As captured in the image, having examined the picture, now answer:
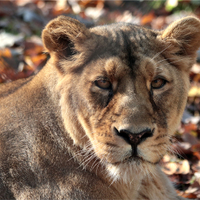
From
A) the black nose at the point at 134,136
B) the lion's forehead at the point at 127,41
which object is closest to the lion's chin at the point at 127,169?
the black nose at the point at 134,136

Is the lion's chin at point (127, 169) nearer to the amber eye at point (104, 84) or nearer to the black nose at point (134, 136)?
the black nose at point (134, 136)

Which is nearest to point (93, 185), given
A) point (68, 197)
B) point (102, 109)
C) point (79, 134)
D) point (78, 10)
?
point (68, 197)

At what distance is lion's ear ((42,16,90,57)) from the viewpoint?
2.84m

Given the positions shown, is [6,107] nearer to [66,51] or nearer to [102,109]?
[66,51]

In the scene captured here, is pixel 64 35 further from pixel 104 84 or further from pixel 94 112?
pixel 94 112

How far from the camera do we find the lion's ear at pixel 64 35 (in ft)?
9.30

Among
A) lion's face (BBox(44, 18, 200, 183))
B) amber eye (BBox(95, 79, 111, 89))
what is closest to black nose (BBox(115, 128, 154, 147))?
lion's face (BBox(44, 18, 200, 183))

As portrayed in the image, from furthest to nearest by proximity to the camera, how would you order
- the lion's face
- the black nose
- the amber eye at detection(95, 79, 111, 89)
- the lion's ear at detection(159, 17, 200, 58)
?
the lion's ear at detection(159, 17, 200, 58), the amber eye at detection(95, 79, 111, 89), the lion's face, the black nose

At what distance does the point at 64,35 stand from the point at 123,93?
0.72 m

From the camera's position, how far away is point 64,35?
9.59 feet

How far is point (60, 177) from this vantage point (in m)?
2.79

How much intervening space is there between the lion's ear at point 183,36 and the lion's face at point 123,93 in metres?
0.01

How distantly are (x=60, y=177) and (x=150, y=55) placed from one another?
120cm

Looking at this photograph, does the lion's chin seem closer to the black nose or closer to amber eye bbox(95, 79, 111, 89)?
the black nose
